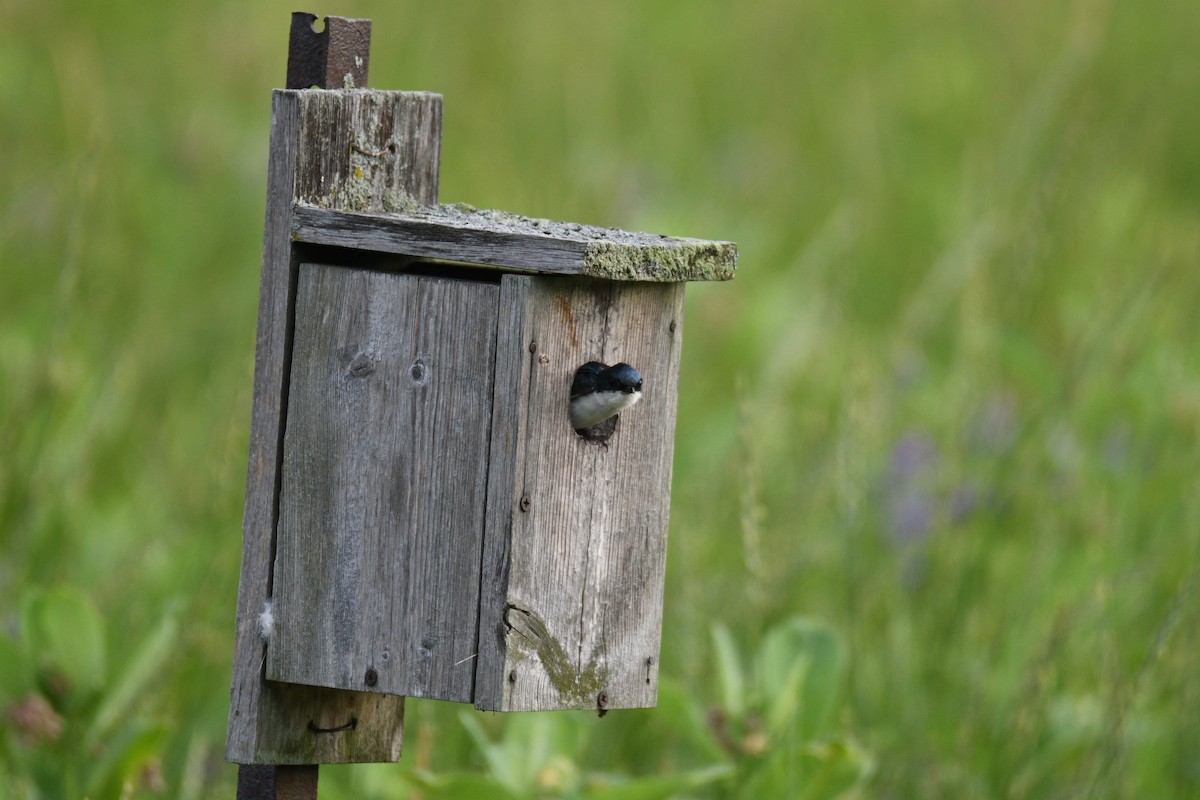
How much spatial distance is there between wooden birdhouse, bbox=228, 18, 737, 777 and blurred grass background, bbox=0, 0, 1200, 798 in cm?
35

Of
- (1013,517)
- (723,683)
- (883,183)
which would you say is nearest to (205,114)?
(883,183)

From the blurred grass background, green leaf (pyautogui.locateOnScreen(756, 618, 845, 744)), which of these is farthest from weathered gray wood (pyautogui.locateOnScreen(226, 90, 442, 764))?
green leaf (pyautogui.locateOnScreen(756, 618, 845, 744))

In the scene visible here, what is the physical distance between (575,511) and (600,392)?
172mm

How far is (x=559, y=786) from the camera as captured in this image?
213cm

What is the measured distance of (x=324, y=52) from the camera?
6.29 feet

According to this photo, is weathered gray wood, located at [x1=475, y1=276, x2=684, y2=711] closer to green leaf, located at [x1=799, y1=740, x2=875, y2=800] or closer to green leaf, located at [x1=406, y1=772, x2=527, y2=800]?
green leaf, located at [x1=406, y1=772, x2=527, y2=800]

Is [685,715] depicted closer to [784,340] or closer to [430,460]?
[430,460]

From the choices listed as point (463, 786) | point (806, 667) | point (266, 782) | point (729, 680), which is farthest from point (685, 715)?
point (266, 782)

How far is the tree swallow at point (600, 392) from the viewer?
178cm

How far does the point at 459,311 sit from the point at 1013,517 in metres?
2.30

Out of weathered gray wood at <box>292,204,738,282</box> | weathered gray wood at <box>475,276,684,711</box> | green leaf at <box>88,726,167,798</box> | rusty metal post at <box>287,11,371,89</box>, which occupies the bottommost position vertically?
green leaf at <box>88,726,167,798</box>

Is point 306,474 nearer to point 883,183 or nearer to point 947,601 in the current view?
point 947,601

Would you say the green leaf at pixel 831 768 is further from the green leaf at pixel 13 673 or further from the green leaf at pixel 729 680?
the green leaf at pixel 13 673

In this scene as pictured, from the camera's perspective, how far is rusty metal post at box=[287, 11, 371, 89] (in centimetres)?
192
